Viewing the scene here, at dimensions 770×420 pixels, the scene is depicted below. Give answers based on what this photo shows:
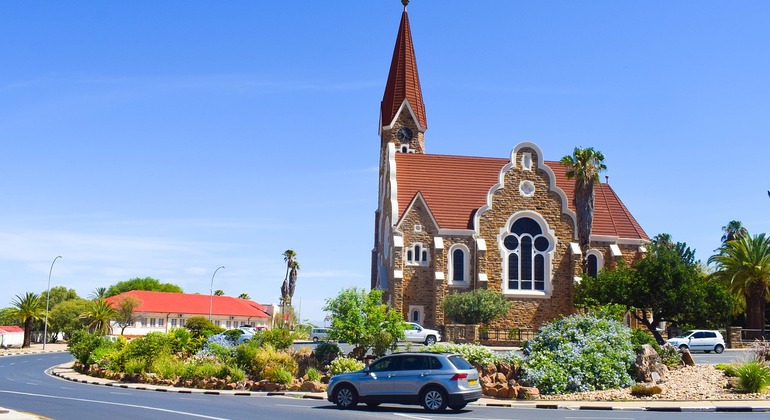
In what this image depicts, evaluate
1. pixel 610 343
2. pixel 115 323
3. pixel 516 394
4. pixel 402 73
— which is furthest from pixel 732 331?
pixel 115 323

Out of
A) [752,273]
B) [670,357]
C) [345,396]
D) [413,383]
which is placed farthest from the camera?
[752,273]

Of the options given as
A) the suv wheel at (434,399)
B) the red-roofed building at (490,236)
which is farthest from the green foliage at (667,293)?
the suv wheel at (434,399)

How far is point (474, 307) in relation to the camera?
165ft

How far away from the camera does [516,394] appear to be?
75.5ft

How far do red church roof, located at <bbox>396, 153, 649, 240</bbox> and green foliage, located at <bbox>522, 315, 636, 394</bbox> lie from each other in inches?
1119

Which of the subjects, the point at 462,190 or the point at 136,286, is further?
the point at 136,286

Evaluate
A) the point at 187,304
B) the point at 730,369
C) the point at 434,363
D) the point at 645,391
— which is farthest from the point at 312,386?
the point at 187,304

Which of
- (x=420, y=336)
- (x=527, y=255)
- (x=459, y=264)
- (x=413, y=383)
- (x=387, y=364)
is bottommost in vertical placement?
(x=413, y=383)

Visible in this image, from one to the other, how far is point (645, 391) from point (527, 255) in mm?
33595

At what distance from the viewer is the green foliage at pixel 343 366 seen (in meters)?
26.6

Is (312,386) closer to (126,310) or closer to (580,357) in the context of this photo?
(580,357)

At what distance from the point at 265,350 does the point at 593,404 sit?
12.3m

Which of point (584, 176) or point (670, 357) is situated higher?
point (584, 176)

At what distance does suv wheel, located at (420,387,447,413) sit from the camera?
1900 centimetres
